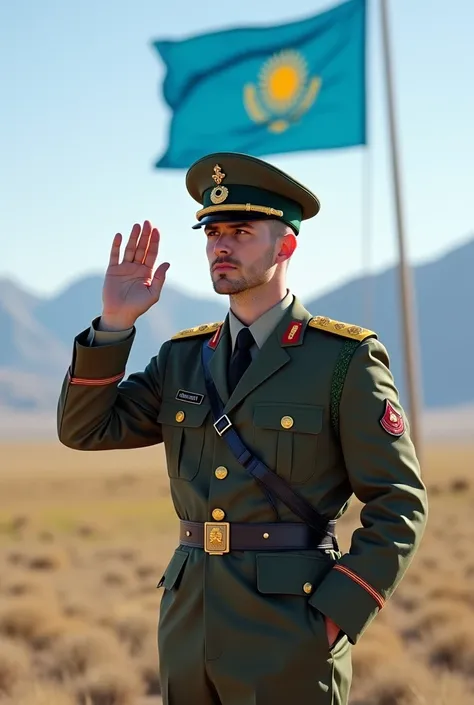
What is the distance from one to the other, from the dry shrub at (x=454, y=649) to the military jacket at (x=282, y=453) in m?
5.48

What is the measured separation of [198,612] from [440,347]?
550 feet

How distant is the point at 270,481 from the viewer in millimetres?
3174

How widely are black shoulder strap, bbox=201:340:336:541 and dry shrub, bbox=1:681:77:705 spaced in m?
4.00

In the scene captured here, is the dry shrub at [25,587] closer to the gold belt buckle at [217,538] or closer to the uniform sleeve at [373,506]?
the gold belt buckle at [217,538]

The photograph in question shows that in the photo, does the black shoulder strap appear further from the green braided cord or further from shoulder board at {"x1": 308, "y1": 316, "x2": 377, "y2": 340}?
shoulder board at {"x1": 308, "y1": 316, "x2": 377, "y2": 340}

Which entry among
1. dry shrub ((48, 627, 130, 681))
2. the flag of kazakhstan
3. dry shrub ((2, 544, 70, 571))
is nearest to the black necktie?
dry shrub ((48, 627, 130, 681))

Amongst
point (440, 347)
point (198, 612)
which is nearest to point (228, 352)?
point (198, 612)

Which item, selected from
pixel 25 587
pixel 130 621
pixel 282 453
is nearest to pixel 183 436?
pixel 282 453

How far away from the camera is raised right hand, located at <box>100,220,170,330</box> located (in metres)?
3.41

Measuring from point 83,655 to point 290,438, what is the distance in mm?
5565

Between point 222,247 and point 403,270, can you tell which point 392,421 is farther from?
point 403,270

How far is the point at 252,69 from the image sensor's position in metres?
10.7

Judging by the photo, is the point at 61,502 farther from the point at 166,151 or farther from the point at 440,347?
the point at 440,347

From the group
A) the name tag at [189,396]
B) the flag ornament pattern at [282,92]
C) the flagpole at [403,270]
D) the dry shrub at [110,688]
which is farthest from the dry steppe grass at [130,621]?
the flag ornament pattern at [282,92]
